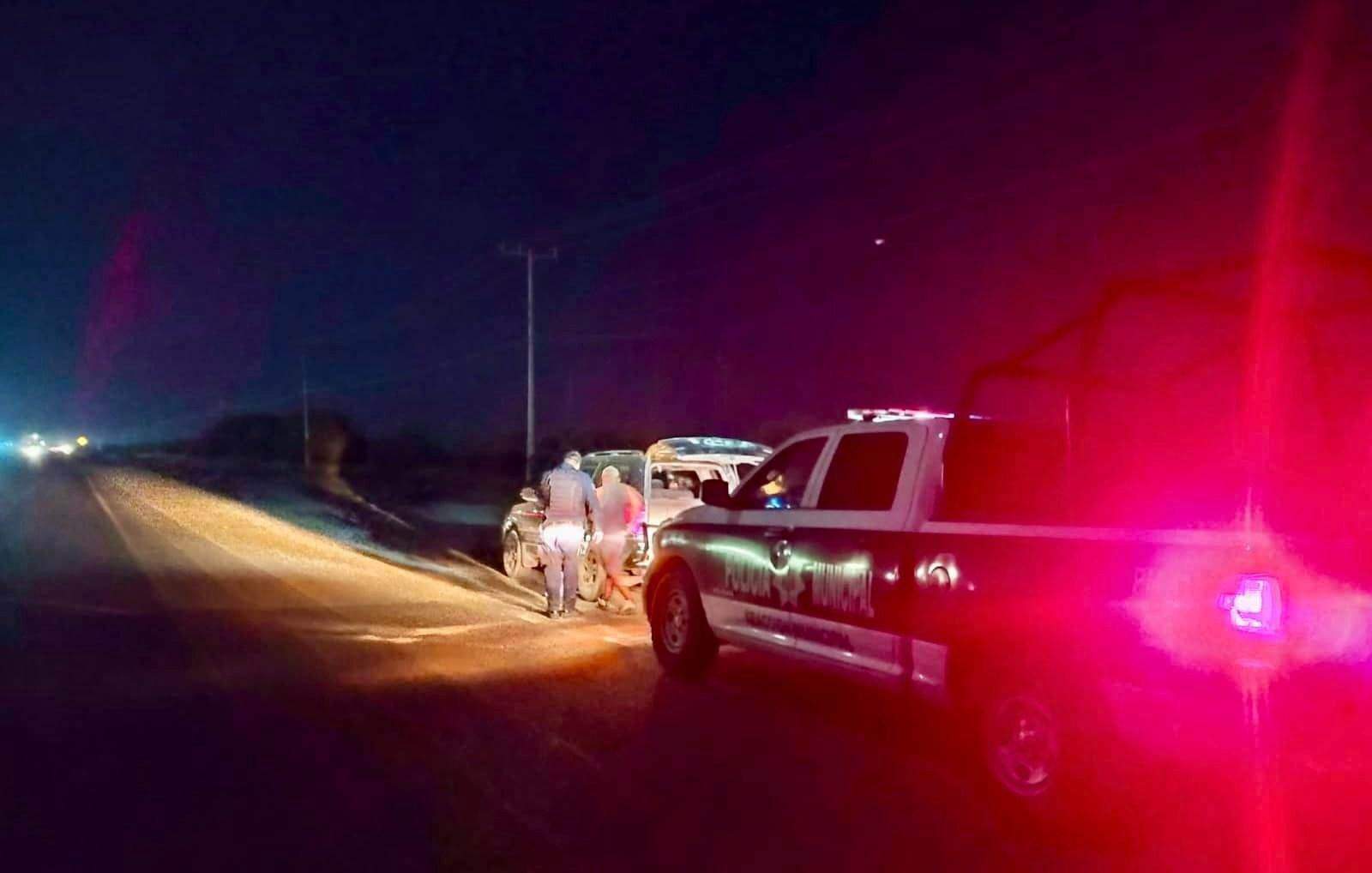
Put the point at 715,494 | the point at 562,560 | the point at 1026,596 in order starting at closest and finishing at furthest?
the point at 1026,596, the point at 715,494, the point at 562,560

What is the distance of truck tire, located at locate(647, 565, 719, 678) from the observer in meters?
9.86

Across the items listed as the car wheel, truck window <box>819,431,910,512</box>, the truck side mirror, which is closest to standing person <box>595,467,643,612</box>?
the car wheel

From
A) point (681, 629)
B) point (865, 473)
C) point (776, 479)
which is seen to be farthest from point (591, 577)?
point (865, 473)

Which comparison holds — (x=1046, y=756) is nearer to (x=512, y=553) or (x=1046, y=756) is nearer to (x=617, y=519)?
(x=617, y=519)

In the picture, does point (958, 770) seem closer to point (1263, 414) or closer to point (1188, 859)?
point (1188, 859)

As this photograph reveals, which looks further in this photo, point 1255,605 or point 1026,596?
point 1026,596

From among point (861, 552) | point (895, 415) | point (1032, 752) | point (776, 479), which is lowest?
point (1032, 752)

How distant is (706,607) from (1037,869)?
4.23 meters

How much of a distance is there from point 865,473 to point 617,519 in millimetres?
5893

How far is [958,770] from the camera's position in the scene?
24.6 ft

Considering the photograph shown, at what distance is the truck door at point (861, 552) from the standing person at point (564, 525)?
4.50m

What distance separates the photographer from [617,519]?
1373 cm

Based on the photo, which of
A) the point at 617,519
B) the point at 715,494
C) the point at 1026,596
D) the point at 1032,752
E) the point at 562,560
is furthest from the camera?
the point at 617,519

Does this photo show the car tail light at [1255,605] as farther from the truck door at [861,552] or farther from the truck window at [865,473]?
the truck window at [865,473]
